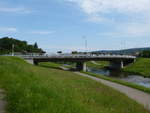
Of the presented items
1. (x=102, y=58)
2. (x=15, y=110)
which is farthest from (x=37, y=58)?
(x=15, y=110)

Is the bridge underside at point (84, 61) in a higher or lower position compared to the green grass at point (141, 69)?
higher

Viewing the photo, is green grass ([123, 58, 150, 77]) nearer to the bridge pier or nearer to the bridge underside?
the bridge pier

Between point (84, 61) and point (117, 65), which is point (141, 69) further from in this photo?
point (117, 65)

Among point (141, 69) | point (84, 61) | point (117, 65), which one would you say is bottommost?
point (141, 69)

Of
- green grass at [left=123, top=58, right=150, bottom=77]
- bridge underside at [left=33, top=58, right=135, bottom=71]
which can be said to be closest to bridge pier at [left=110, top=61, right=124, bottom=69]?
bridge underside at [left=33, top=58, right=135, bottom=71]

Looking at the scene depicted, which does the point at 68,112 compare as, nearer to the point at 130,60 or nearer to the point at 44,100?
the point at 44,100

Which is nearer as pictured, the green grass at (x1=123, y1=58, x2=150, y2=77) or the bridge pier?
the green grass at (x1=123, y1=58, x2=150, y2=77)

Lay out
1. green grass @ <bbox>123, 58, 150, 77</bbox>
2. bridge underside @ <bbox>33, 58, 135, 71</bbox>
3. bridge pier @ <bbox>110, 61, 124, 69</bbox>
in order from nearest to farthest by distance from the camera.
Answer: green grass @ <bbox>123, 58, 150, 77</bbox> < bridge underside @ <bbox>33, 58, 135, 71</bbox> < bridge pier @ <bbox>110, 61, 124, 69</bbox>

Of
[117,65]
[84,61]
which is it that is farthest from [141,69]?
[117,65]

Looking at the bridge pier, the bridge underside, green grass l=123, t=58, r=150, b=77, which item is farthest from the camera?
the bridge pier

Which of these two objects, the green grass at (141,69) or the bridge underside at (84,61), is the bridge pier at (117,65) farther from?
the green grass at (141,69)

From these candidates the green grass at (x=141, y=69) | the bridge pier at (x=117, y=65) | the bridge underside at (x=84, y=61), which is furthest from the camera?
the bridge pier at (x=117, y=65)

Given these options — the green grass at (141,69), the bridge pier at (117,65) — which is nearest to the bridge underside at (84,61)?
the bridge pier at (117,65)

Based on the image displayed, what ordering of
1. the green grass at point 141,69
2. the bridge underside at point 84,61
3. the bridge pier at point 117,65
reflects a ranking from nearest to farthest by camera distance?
the green grass at point 141,69 → the bridge underside at point 84,61 → the bridge pier at point 117,65
